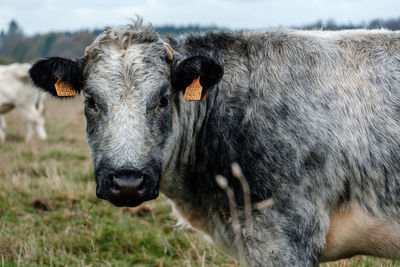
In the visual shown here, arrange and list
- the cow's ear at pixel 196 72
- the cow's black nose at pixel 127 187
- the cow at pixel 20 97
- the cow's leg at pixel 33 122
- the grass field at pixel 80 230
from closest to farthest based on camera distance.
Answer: the cow's black nose at pixel 127 187
the cow's ear at pixel 196 72
the grass field at pixel 80 230
the cow's leg at pixel 33 122
the cow at pixel 20 97

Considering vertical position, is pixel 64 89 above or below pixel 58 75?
below

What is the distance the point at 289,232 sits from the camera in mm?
3334

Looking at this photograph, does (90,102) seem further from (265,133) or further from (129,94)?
(265,133)

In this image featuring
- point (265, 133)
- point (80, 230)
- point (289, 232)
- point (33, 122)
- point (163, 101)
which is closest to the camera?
point (289, 232)

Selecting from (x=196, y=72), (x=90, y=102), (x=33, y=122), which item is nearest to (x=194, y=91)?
(x=196, y=72)

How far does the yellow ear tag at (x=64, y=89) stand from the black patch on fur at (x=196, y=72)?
2.95ft

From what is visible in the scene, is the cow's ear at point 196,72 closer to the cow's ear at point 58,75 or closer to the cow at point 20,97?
the cow's ear at point 58,75

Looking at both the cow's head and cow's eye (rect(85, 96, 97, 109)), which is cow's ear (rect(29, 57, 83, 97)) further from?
cow's eye (rect(85, 96, 97, 109))

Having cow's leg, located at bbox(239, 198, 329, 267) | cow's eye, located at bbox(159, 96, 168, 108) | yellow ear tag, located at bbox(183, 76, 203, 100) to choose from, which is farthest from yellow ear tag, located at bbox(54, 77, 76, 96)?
cow's leg, located at bbox(239, 198, 329, 267)

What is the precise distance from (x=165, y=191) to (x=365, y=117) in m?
1.70

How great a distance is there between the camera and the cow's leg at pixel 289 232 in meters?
3.34

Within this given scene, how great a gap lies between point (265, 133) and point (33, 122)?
39.5 ft

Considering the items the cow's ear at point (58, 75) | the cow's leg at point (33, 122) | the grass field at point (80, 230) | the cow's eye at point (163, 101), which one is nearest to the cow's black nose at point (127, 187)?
the cow's eye at point (163, 101)

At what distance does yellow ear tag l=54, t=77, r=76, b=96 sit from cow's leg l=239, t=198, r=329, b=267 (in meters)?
1.86
